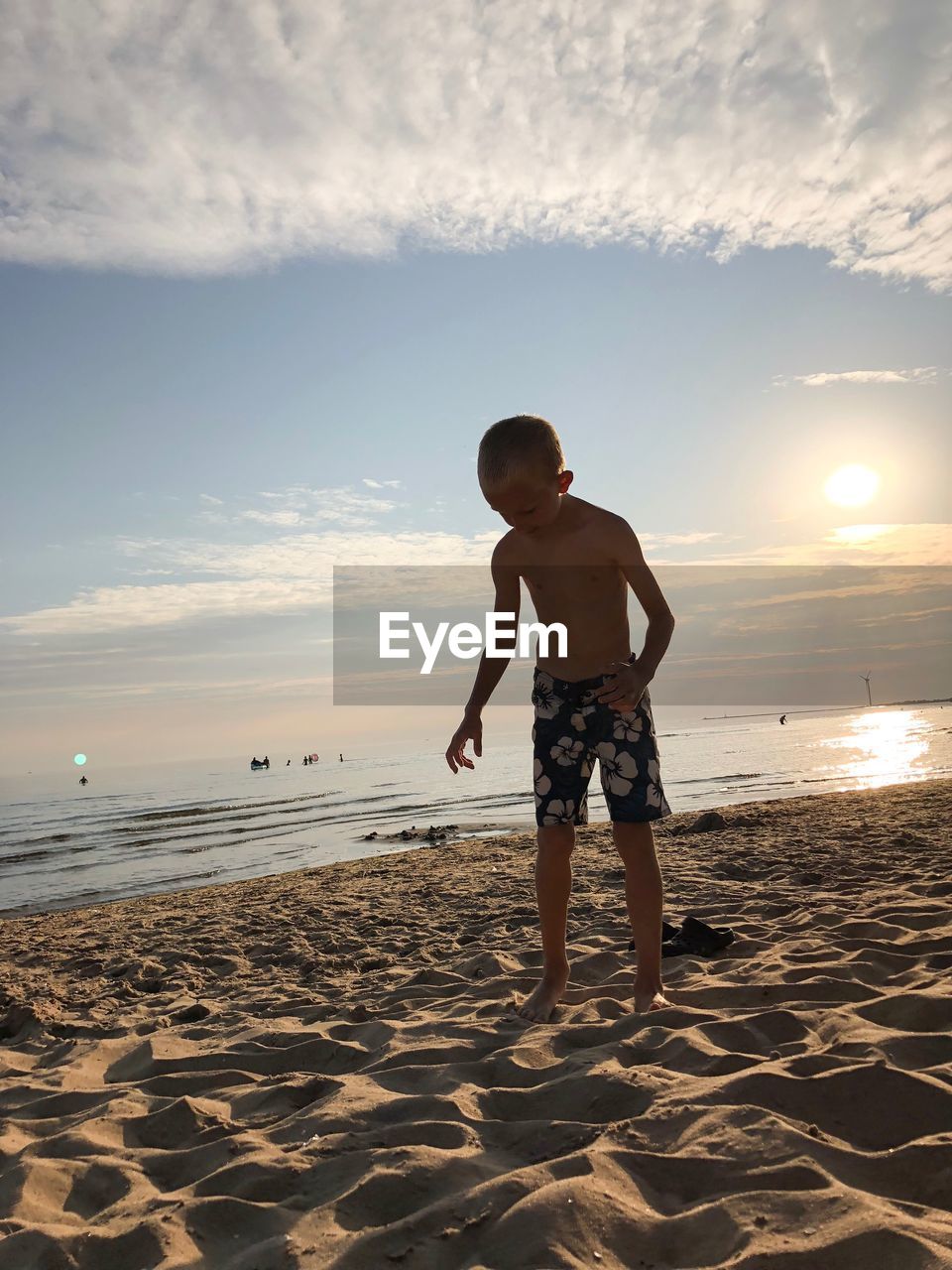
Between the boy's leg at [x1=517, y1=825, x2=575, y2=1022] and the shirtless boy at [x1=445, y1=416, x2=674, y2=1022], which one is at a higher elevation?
the shirtless boy at [x1=445, y1=416, x2=674, y2=1022]

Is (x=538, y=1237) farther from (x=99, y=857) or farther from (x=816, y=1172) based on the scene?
(x=99, y=857)

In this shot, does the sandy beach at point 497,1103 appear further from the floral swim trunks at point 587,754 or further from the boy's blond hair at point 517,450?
the boy's blond hair at point 517,450

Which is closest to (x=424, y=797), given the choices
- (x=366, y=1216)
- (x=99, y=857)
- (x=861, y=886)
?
(x=99, y=857)

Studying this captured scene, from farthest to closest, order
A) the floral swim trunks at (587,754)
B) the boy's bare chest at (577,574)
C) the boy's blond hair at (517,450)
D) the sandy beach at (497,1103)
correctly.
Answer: the boy's bare chest at (577,574), the floral swim trunks at (587,754), the boy's blond hair at (517,450), the sandy beach at (497,1103)

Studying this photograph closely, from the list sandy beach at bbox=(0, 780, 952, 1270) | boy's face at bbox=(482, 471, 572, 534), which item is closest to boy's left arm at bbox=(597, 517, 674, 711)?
boy's face at bbox=(482, 471, 572, 534)

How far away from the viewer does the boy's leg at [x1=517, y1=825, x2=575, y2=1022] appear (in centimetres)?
321

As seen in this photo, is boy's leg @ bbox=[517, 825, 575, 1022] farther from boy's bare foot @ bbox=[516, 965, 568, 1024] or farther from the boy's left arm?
the boy's left arm

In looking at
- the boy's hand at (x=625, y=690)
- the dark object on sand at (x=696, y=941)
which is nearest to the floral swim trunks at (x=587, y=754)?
the boy's hand at (x=625, y=690)

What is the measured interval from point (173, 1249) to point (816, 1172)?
4.34ft

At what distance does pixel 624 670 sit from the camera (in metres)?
3.01

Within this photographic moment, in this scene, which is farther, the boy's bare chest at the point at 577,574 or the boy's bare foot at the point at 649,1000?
the boy's bare chest at the point at 577,574

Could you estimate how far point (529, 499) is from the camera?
2.98 metres

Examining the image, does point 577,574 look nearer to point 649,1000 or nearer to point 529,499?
point 529,499

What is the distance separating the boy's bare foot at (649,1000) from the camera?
3.01 meters
